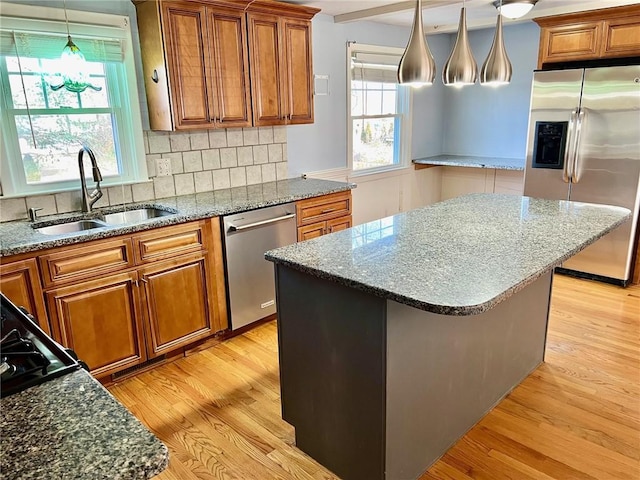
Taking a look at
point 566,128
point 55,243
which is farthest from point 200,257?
point 566,128

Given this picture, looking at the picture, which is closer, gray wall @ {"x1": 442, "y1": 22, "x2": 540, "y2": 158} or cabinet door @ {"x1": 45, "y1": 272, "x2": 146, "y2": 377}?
cabinet door @ {"x1": 45, "y1": 272, "x2": 146, "y2": 377}

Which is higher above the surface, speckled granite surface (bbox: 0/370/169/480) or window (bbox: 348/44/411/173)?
window (bbox: 348/44/411/173)

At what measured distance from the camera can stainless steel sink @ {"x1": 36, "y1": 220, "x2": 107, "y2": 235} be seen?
2.62 metres

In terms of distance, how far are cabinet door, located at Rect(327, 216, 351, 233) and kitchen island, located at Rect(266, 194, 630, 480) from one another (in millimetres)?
1222

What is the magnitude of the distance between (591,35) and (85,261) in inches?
156

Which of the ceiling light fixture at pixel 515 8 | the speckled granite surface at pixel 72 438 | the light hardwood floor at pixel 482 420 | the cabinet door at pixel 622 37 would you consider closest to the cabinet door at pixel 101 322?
the light hardwood floor at pixel 482 420

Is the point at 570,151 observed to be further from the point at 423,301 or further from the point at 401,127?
the point at 423,301

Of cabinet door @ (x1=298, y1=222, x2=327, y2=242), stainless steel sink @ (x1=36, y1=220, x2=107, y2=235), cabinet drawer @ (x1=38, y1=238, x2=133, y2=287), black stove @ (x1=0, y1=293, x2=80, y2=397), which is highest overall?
black stove @ (x1=0, y1=293, x2=80, y2=397)

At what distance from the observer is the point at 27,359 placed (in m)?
1.05

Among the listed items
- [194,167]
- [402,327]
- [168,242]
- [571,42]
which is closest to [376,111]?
[571,42]

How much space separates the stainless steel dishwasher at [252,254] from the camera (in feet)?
9.59

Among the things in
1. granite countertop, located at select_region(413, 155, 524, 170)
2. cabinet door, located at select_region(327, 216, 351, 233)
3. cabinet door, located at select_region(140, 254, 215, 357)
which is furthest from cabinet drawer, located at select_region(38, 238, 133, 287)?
granite countertop, located at select_region(413, 155, 524, 170)

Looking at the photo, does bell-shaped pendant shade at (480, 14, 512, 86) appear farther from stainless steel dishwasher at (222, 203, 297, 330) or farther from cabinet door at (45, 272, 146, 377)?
cabinet door at (45, 272, 146, 377)

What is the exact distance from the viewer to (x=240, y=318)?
10.1 ft
